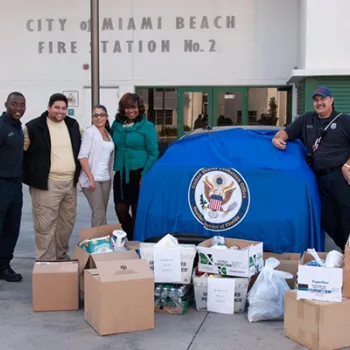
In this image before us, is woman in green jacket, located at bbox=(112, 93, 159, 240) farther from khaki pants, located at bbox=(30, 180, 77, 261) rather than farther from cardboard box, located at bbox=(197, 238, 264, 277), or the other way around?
cardboard box, located at bbox=(197, 238, 264, 277)

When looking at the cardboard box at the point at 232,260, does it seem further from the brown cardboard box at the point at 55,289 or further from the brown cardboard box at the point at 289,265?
the brown cardboard box at the point at 55,289

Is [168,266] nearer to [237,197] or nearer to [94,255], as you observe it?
[94,255]

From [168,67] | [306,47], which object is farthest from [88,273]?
[168,67]

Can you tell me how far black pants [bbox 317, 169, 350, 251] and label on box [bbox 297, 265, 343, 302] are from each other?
4.08 feet

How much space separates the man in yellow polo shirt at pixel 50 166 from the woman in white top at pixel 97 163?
107mm

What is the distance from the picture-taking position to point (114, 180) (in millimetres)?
5605

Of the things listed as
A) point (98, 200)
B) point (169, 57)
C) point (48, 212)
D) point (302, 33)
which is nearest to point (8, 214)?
point (48, 212)

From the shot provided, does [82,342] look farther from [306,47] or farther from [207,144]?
[306,47]

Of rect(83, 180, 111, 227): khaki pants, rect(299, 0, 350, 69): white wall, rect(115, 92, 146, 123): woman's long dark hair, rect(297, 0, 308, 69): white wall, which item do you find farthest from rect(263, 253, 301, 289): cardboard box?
rect(297, 0, 308, 69): white wall

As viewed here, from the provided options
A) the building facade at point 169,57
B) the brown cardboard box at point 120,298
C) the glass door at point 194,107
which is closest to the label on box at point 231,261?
the brown cardboard box at point 120,298

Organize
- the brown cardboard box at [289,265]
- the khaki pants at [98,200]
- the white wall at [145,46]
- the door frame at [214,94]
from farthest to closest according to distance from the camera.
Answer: the door frame at [214,94] → the white wall at [145,46] → the khaki pants at [98,200] → the brown cardboard box at [289,265]

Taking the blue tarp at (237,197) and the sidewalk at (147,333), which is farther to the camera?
A: the blue tarp at (237,197)

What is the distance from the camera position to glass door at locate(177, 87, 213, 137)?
1366 centimetres

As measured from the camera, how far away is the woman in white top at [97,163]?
5277 mm
